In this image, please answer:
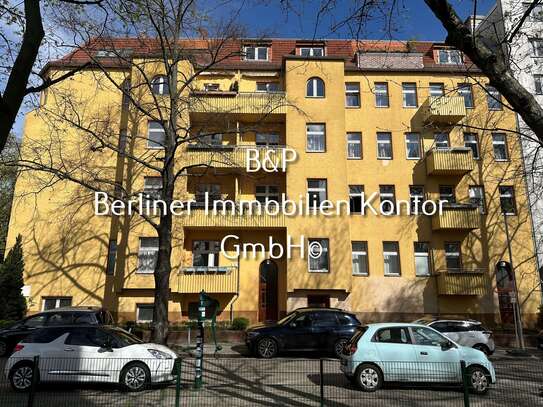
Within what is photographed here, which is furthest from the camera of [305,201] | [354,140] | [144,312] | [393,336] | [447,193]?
[354,140]

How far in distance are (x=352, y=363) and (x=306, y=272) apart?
12.5 m

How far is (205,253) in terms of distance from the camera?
24.2m

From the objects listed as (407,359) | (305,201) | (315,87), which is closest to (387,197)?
(305,201)

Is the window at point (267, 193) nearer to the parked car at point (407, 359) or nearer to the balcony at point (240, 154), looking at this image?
the balcony at point (240, 154)

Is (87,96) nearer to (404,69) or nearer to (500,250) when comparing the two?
(404,69)

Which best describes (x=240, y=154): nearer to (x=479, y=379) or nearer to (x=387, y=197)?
(x=387, y=197)

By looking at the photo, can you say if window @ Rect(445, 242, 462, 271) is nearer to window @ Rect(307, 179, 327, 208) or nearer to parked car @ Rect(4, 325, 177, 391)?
window @ Rect(307, 179, 327, 208)

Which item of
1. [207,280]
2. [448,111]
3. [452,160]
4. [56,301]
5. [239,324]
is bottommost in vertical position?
[239,324]

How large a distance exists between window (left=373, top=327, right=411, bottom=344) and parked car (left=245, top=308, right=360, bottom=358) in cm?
457

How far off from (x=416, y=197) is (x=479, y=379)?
16.1 m

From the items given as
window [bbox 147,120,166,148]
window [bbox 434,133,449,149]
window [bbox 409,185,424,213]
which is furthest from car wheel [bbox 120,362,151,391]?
window [bbox 434,133,449,149]

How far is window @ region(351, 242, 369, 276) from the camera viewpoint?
2430cm

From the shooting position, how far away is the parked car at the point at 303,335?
15.2 metres

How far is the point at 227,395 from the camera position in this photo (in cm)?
952
